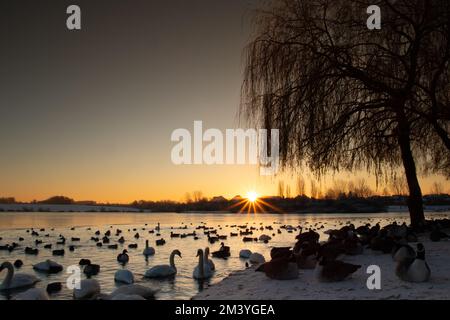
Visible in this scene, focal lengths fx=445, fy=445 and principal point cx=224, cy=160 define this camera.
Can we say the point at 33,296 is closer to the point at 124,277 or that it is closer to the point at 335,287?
the point at 124,277

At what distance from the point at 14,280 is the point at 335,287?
8.69 m

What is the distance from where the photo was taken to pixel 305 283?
788 centimetres

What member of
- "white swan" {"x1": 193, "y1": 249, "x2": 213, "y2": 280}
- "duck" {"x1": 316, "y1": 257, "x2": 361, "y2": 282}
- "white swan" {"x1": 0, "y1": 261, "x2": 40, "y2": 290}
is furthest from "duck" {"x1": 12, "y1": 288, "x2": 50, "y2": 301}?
"duck" {"x1": 316, "y1": 257, "x2": 361, "y2": 282}

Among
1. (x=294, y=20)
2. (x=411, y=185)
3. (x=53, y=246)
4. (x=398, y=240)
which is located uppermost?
(x=294, y=20)

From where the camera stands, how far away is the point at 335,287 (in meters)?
7.29

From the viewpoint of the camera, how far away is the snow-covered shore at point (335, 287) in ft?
21.7

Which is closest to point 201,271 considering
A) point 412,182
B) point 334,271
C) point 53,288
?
point 53,288

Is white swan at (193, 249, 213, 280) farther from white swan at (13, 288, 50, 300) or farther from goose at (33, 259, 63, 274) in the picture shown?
goose at (33, 259, 63, 274)

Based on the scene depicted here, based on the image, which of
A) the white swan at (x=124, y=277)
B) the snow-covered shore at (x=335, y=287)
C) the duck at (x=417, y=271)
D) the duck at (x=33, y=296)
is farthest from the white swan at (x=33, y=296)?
the duck at (x=417, y=271)

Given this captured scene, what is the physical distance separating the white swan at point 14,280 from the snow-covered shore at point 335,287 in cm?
600
